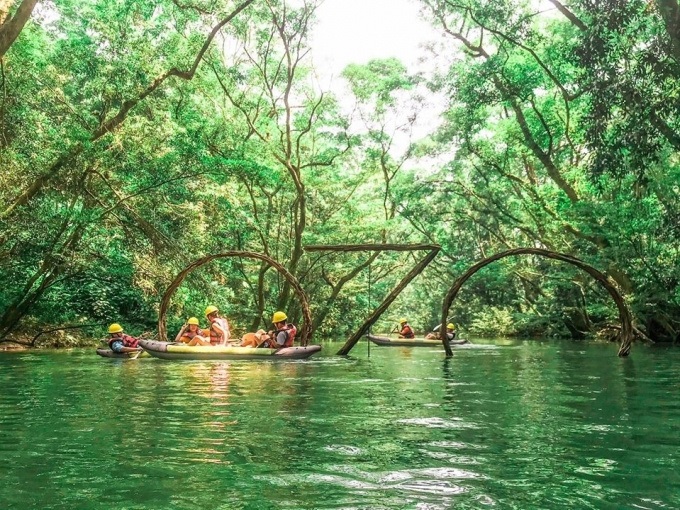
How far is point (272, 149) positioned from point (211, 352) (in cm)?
984

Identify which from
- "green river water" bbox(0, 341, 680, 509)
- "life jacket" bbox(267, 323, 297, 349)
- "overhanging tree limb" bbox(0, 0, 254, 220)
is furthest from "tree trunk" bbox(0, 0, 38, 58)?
"life jacket" bbox(267, 323, 297, 349)

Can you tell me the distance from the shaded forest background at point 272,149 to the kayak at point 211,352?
14.2 ft

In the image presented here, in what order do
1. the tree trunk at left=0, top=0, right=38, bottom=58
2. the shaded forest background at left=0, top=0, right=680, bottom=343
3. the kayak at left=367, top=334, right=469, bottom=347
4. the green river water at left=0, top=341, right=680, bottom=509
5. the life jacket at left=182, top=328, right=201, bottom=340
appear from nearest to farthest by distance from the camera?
the green river water at left=0, top=341, right=680, bottom=509, the tree trunk at left=0, top=0, right=38, bottom=58, the shaded forest background at left=0, top=0, right=680, bottom=343, the life jacket at left=182, top=328, right=201, bottom=340, the kayak at left=367, top=334, right=469, bottom=347

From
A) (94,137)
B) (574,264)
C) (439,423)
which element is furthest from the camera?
(94,137)

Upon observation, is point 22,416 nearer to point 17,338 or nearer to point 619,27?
point 619,27

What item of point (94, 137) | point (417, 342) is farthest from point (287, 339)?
point (417, 342)

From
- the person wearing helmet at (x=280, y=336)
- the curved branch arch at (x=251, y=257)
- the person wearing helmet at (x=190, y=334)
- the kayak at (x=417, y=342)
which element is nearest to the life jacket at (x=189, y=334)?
the person wearing helmet at (x=190, y=334)

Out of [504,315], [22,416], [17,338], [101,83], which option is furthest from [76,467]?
[504,315]

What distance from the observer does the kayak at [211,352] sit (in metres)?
15.7

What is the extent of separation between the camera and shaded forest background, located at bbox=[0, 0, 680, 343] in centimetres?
1428

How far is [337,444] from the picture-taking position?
5473 mm

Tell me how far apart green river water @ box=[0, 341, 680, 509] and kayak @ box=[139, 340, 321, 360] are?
468cm

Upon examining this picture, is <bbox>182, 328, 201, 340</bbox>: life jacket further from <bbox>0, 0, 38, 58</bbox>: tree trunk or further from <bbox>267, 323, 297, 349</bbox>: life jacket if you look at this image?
<bbox>0, 0, 38, 58</bbox>: tree trunk

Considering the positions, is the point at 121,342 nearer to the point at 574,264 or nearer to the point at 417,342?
the point at 574,264
